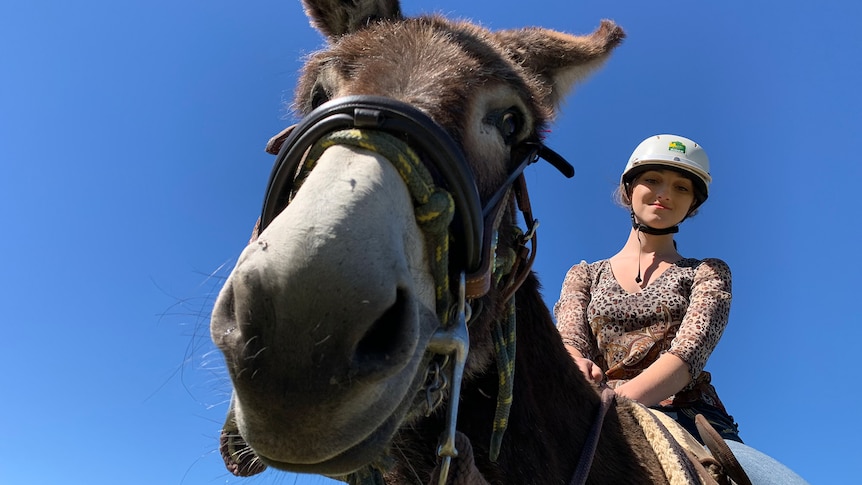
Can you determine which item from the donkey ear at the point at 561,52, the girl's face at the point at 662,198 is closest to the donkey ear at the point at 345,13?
the donkey ear at the point at 561,52

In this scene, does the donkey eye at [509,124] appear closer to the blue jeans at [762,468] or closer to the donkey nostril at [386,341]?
the donkey nostril at [386,341]

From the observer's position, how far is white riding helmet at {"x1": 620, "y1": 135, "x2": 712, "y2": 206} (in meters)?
4.59

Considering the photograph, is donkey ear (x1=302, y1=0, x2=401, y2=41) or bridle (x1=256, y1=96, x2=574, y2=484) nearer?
bridle (x1=256, y1=96, x2=574, y2=484)

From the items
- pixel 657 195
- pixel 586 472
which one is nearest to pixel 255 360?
pixel 586 472

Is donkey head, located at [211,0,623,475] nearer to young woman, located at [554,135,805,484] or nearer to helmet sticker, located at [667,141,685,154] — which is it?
young woman, located at [554,135,805,484]

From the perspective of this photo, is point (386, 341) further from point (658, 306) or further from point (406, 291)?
point (658, 306)

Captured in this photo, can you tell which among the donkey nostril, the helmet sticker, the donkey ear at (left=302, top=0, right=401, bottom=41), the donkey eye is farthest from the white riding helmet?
the donkey nostril

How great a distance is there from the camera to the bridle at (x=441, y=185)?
188 centimetres

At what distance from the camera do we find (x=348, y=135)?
6.17ft

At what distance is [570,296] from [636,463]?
1.80 metres

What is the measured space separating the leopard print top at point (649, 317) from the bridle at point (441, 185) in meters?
2.13

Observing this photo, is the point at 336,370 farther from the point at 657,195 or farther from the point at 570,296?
the point at 657,195

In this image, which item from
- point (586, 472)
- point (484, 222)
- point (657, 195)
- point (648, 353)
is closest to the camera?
point (484, 222)

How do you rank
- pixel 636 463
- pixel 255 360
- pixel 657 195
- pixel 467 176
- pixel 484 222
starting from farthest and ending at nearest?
pixel 657 195 < pixel 636 463 < pixel 484 222 < pixel 467 176 < pixel 255 360
